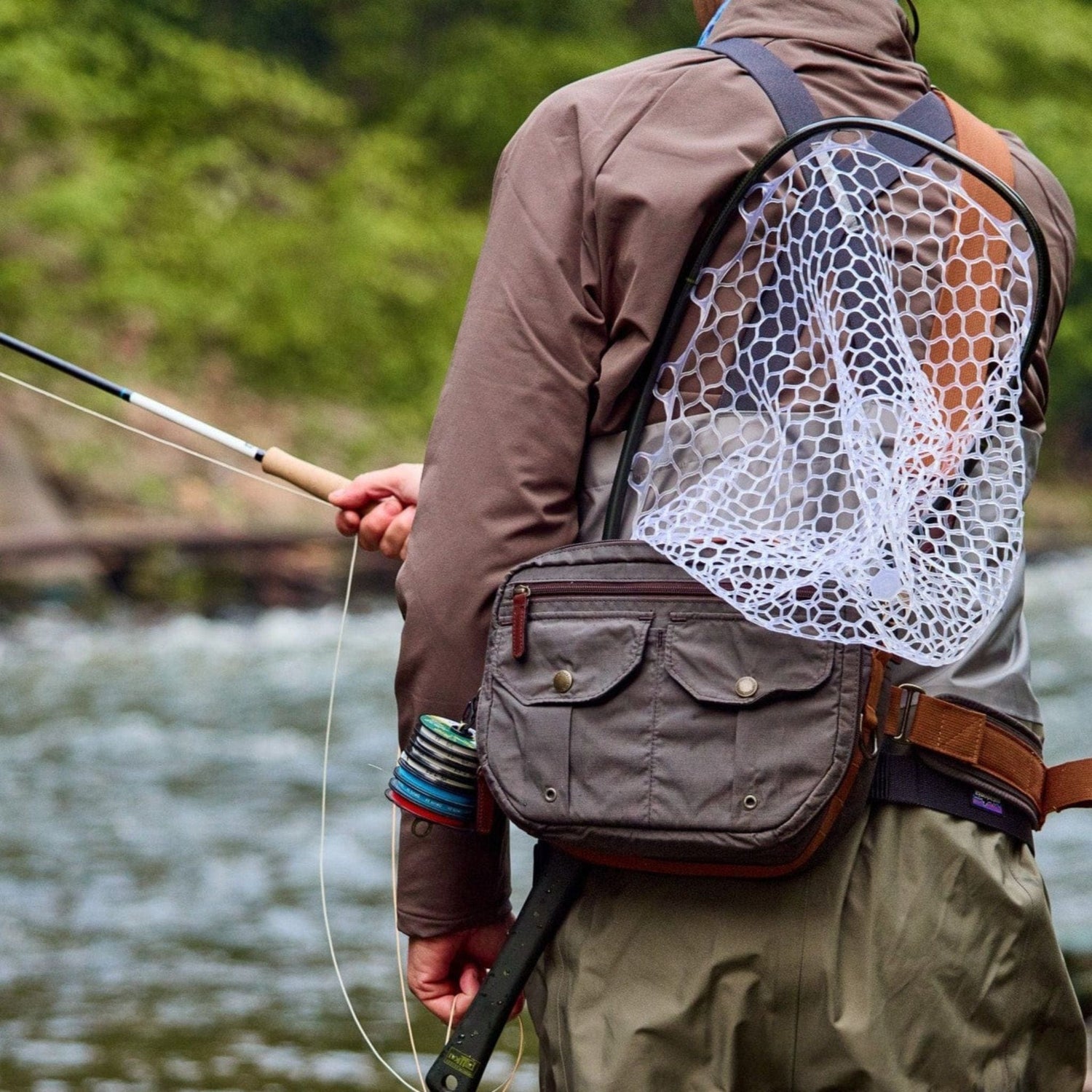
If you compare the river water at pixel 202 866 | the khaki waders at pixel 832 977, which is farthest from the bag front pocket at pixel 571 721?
the river water at pixel 202 866

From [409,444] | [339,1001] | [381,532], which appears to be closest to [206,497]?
[409,444]

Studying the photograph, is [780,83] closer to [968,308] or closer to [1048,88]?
[968,308]

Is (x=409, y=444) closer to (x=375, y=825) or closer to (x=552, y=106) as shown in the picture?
(x=375, y=825)

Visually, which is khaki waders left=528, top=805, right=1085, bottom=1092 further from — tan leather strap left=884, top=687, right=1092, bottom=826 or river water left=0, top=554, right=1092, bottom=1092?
river water left=0, top=554, right=1092, bottom=1092

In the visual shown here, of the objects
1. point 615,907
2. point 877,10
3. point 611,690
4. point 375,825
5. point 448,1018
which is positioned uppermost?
point 877,10

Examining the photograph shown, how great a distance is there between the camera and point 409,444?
15.1 meters

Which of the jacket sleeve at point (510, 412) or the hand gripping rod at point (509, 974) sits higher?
the jacket sleeve at point (510, 412)

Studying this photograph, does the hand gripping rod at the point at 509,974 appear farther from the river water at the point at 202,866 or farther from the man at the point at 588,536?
the river water at the point at 202,866

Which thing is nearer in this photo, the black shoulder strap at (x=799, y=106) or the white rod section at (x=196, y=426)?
the black shoulder strap at (x=799, y=106)

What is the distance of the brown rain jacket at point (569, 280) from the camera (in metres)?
1.34

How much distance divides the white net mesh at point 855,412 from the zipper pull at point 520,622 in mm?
113

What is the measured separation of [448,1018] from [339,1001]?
2.53 metres

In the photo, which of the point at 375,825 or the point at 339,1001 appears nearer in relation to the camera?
the point at 339,1001

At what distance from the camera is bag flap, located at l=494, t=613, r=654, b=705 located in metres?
1.30
